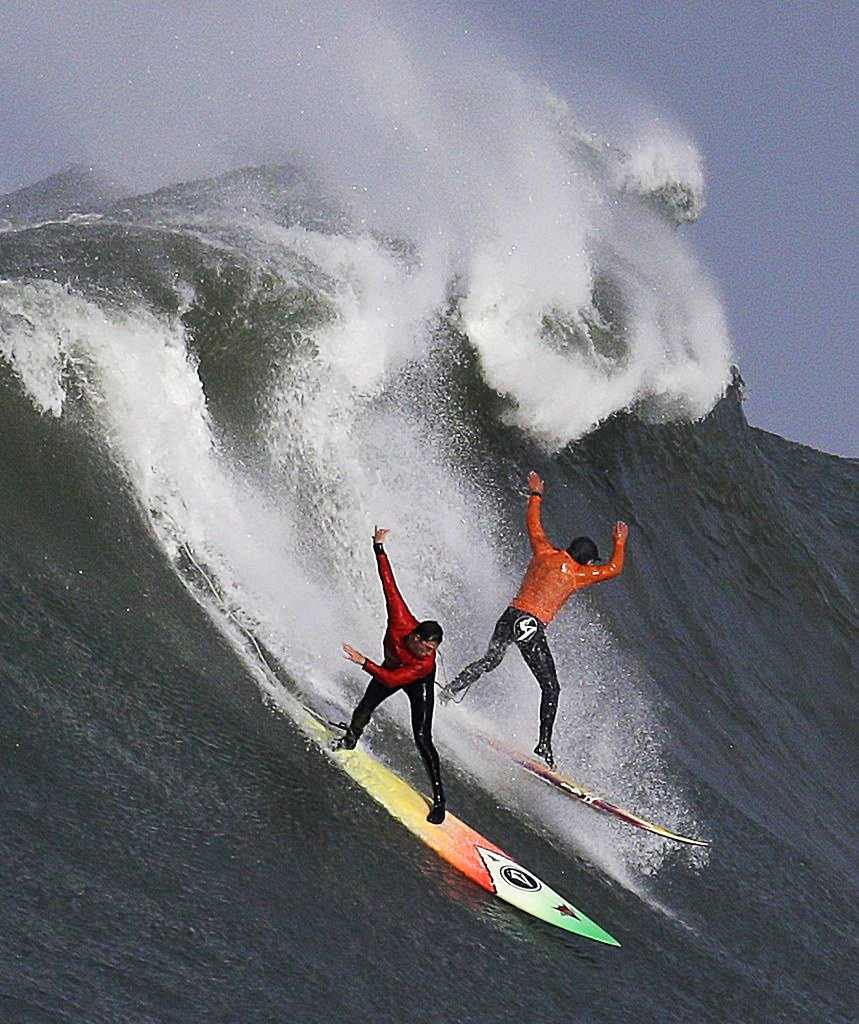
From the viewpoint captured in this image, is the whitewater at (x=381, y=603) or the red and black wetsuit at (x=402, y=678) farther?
the red and black wetsuit at (x=402, y=678)

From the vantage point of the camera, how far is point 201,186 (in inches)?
570

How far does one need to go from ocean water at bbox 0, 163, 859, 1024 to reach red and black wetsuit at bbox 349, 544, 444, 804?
0.35 meters

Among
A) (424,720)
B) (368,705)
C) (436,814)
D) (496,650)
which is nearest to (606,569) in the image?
(496,650)

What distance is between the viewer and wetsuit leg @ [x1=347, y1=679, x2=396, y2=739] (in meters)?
7.32

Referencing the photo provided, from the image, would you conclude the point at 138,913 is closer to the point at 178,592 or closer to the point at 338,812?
the point at 338,812

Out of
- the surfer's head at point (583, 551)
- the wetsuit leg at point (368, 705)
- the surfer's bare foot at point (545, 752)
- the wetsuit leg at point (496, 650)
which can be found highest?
the surfer's head at point (583, 551)

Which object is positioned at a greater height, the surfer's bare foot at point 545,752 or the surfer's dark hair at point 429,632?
the surfer's bare foot at point 545,752

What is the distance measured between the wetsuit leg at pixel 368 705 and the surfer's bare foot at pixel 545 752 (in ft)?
5.83

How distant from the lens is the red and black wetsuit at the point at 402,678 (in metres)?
7.26

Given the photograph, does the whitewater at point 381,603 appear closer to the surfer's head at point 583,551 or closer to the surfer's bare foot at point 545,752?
the surfer's bare foot at point 545,752

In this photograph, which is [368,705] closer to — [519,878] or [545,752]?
[519,878]

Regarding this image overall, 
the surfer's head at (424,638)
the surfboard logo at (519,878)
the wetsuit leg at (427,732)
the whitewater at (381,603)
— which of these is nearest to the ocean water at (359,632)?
the whitewater at (381,603)

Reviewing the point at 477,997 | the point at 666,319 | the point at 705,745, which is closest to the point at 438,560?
the point at 705,745

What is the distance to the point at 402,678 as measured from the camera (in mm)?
7266
